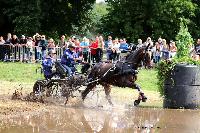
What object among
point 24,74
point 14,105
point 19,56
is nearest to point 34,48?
point 19,56

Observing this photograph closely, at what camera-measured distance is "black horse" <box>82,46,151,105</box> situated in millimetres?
18422

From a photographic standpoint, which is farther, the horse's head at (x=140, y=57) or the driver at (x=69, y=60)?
the driver at (x=69, y=60)

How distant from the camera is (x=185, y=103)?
17.8 meters

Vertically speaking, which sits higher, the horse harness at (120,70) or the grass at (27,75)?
the horse harness at (120,70)

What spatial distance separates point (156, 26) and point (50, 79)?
95.2 ft

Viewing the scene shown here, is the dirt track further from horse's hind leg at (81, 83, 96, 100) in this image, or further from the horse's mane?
the horse's mane

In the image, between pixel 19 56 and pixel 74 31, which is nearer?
pixel 19 56

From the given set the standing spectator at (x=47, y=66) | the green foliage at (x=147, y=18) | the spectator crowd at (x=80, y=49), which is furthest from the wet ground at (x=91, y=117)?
the green foliage at (x=147, y=18)

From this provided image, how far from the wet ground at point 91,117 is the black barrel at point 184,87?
50cm

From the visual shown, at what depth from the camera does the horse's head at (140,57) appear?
60.3 ft

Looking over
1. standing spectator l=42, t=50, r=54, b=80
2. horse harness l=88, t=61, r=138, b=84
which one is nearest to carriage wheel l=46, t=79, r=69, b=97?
standing spectator l=42, t=50, r=54, b=80

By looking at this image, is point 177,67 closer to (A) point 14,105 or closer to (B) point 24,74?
Result: (A) point 14,105

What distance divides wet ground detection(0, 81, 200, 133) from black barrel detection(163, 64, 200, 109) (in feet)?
1.65

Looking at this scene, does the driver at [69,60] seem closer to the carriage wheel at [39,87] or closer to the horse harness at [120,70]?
the carriage wheel at [39,87]
